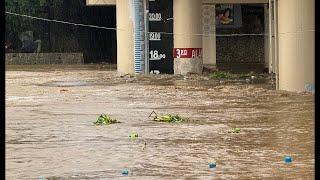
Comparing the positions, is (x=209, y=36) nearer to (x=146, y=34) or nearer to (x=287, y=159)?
(x=146, y=34)

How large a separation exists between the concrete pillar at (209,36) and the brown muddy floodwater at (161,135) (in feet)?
50.3

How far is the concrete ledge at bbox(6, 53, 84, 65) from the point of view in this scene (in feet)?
161

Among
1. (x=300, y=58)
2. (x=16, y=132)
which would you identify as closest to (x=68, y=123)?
(x=16, y=132)

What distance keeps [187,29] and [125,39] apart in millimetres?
2949

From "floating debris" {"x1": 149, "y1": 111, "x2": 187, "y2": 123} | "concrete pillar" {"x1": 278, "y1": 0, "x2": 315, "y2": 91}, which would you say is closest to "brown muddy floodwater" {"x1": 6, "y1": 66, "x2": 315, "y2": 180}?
"floating debris" {"x1": 149, "y1": 111, "x2": 187, "y2": 123}

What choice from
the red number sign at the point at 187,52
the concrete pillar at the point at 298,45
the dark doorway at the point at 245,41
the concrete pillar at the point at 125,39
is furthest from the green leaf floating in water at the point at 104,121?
Result: the dark doorway at the point at 245,41

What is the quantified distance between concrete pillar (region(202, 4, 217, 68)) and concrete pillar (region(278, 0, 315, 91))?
55.6ft

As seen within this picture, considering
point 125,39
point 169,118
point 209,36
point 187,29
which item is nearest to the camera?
point 169,118

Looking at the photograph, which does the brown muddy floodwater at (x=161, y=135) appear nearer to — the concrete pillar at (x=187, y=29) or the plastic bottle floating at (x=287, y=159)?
the plastic bottle floating at (x=287, y=159)

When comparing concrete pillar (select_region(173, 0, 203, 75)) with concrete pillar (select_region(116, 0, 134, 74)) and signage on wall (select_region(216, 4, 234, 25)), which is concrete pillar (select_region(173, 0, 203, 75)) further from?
signage on wall (select_region(216, 4, 234, 25))

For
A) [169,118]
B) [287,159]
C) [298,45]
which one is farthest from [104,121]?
[298,45]

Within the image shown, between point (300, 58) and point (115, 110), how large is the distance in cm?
591

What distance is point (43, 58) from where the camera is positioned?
49.9 m

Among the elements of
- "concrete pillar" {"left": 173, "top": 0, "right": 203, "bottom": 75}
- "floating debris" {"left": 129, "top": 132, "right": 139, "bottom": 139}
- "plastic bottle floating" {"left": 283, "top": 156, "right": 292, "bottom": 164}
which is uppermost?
"concrete pillar" {"left": 173, "top": 0, "right": 203, "bottom": 75}
